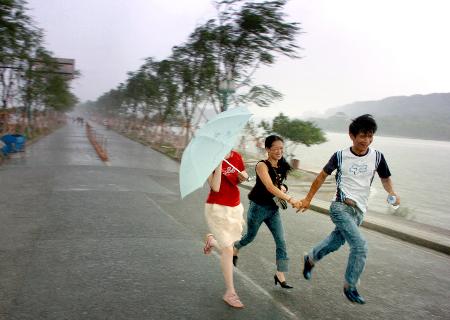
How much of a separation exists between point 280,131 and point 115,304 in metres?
23.3

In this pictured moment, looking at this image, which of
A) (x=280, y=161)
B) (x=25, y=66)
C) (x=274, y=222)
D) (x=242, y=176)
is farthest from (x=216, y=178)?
(x=25, y=66)

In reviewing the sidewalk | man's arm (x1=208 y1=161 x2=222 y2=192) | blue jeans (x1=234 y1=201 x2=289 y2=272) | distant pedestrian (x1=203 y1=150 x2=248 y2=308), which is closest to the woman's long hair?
blue jeans (x1=234 y1=201 x2=289 y2=272)

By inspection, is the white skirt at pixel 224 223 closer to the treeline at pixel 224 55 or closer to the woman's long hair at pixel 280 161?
the woman's long hair at pixel 280 161

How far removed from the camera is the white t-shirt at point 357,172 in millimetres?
3820

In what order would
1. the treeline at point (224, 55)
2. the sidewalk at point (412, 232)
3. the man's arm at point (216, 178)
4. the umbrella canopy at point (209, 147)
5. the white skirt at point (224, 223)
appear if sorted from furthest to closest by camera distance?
1. the treeline at point (224, 55)
2. the sidewalk at point (412, 232)
3. the white skirt at point (224, 223)
4. the man's arm at point (216, 178)
5. the umbrella canopy at point (209, 147)

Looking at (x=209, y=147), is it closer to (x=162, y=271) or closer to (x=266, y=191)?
(x=266, y=191)

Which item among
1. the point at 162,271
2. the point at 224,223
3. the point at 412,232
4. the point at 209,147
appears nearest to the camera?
the point at 209,147

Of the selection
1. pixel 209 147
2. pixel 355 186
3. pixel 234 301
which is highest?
pixel 209 147

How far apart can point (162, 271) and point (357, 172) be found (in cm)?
259

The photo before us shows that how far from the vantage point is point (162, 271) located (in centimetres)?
463

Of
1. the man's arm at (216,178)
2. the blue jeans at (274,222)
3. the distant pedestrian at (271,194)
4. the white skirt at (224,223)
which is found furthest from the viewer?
the blue jeans at (274,222)

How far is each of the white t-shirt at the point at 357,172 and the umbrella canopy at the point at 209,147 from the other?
1122mm

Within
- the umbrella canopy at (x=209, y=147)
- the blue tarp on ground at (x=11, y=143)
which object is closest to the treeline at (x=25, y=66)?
the blue tarp on ground at (x=11, y=143)

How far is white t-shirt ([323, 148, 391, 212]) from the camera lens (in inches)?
150
